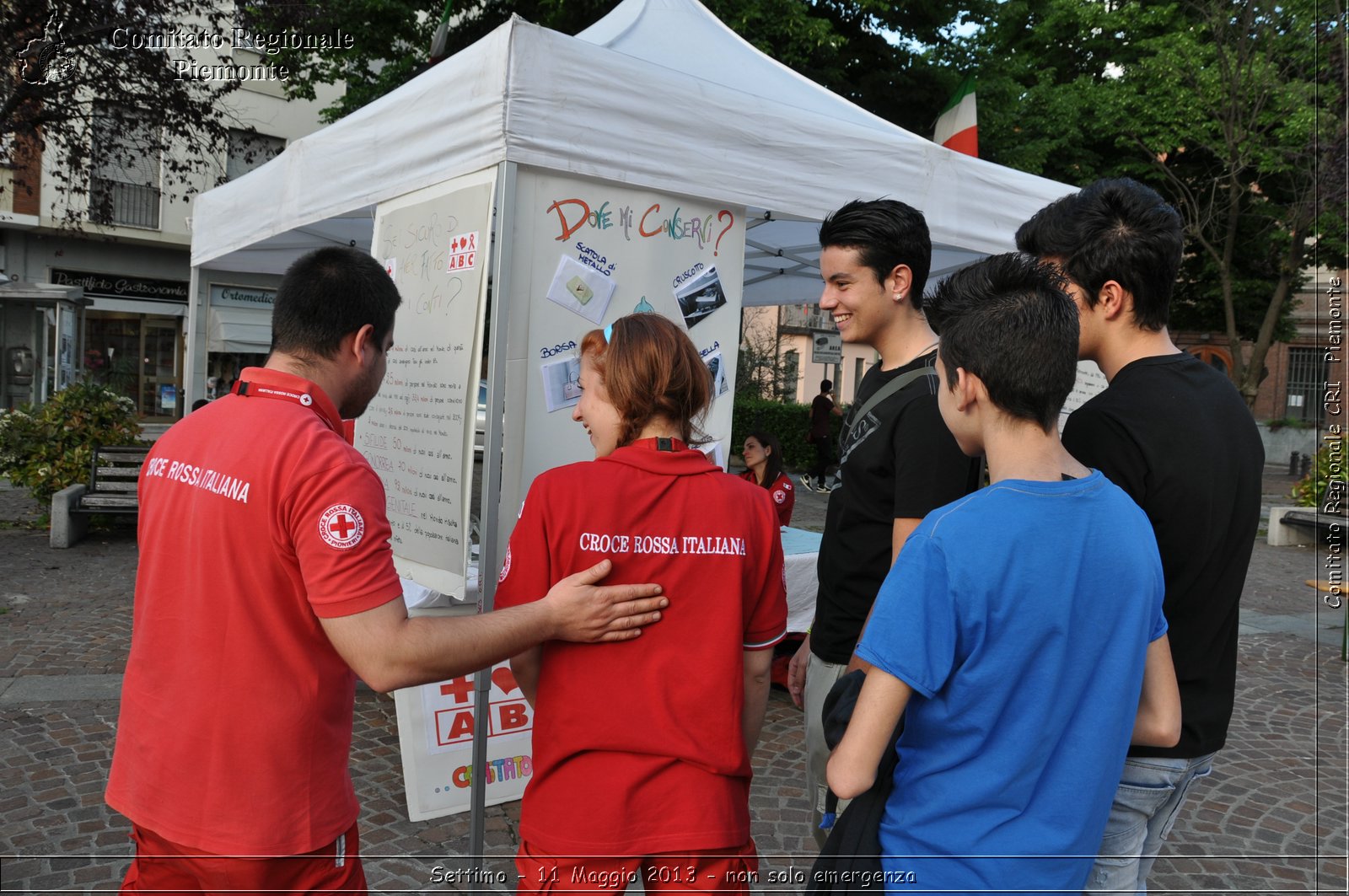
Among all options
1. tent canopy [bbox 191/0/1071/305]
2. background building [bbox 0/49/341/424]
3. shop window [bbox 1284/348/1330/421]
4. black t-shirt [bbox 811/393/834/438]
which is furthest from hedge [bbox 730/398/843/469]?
shop window [bbox 1284/348/1330/421]

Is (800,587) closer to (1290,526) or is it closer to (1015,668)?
(1015,668)

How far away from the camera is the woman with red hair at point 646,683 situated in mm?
1618

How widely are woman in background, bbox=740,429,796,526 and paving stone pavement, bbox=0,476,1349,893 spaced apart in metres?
1.25

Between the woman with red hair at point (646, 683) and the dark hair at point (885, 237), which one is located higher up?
the dark hair at point (885, 237)

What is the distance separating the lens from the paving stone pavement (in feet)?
10.6

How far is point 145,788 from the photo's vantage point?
5.23 ft

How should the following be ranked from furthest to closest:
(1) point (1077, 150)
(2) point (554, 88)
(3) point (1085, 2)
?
(3) point (1085, 2) → (1) point (1077, 150) → (2) point (554, 88)

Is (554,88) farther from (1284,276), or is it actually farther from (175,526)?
(1284,276)

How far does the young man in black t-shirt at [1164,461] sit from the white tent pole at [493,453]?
1.58 m

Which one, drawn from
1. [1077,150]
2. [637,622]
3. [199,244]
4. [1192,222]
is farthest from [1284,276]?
[637,622]

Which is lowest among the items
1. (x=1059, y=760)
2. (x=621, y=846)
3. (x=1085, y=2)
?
(x=621, y=846)

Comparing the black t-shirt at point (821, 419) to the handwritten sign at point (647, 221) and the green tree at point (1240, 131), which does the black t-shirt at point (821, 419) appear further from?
the handwritten sign at point (647, 221)

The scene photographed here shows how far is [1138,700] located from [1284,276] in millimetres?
22199

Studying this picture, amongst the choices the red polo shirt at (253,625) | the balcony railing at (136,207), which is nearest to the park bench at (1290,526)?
the red polo shirt at (253,625)
